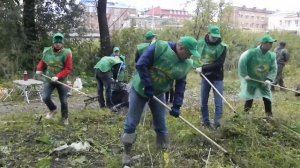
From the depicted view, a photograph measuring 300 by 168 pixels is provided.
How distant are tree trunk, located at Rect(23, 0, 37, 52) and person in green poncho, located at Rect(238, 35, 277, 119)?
9.41 meters

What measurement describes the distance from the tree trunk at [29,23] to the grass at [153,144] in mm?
7549

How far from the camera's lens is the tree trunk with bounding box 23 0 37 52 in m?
Answer: 14.1

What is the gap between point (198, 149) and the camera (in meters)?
5.13

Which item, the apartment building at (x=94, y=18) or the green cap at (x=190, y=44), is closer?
the green cap at (x=190, y=44)

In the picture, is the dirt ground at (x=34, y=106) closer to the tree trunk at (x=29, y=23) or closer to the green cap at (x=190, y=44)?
the tree trunk at (x=29, y=23)

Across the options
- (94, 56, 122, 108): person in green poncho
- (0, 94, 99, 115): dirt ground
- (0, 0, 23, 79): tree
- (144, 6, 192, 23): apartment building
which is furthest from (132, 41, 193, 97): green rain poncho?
(144, 6, 192, 23): apartment building

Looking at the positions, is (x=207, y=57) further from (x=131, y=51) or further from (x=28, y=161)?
(x=131, y=51)

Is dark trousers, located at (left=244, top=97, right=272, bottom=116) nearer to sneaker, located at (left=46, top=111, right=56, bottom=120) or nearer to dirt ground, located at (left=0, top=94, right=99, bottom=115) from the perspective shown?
sneaker, located at (left=46, top=111, right=56, bottom=120)

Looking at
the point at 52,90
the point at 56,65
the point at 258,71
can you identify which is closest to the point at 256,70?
the point at 258,71

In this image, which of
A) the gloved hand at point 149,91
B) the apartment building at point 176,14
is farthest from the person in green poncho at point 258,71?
the apartment building at point 176,14

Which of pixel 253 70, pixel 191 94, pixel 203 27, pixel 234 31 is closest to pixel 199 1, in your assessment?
pixel 203 27

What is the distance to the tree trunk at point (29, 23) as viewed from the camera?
14078 mm

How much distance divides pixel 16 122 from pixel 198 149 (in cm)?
340

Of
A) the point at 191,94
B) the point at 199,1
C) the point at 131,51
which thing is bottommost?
the point at 191,94
